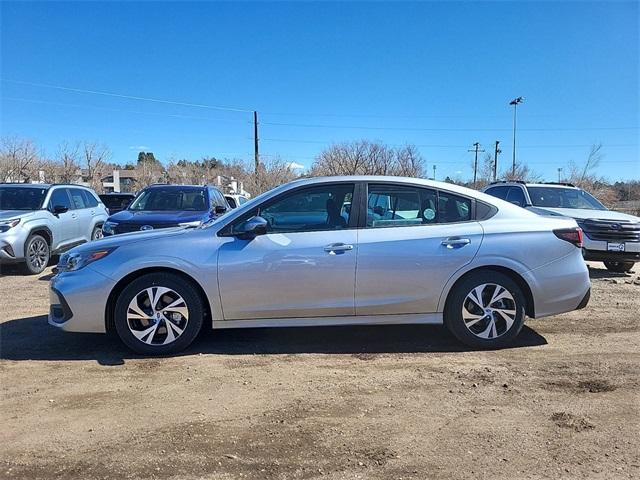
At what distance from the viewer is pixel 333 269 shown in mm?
4645

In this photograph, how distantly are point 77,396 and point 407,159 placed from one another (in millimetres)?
43097

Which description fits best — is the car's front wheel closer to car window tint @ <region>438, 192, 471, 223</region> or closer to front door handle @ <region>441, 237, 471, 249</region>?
car window tint @ <region>438, 192, 471, 223</region>

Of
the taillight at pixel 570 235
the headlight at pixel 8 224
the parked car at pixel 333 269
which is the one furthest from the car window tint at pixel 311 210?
the headlight at pixel 8 224

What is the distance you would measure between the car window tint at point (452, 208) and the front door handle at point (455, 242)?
25 cm

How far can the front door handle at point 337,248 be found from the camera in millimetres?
4652

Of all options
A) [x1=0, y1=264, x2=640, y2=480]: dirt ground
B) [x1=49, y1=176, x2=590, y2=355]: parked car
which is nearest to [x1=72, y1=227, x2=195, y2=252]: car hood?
[x1=49, y1=176, x2=590, y2=355]: parked car

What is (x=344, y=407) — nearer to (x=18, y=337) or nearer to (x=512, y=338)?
(x=512, y=338)

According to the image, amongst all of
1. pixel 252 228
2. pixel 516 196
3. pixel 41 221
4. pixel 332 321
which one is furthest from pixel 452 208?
pixel 41 221

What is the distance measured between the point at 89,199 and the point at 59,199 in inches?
55.9

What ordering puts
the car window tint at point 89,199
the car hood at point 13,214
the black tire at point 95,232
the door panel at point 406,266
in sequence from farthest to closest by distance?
the car window tint at point 89,199
the black tire at point 95,232
the car hood at point 13,214
the door panel at point 406,266

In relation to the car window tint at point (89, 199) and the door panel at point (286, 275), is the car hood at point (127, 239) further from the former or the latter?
the car window tint at point (89, 199)

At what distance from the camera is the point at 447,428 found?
333 cm

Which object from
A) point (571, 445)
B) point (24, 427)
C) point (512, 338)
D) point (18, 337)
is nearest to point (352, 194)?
point (512, 338)

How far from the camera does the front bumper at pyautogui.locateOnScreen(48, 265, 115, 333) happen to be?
180 inches
